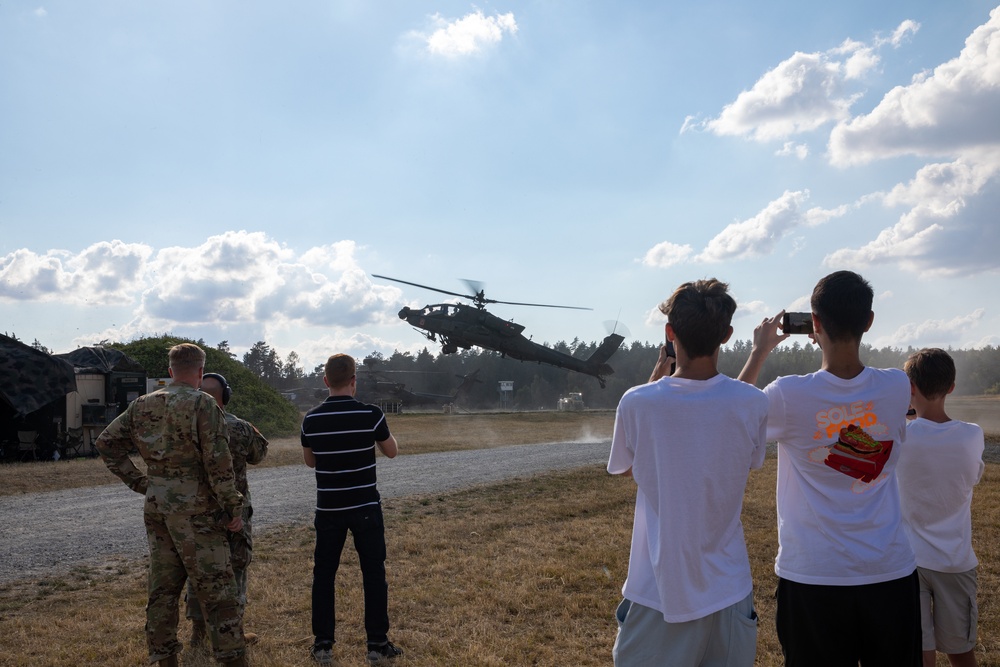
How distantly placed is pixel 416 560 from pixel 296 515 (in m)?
Answer: 3.29

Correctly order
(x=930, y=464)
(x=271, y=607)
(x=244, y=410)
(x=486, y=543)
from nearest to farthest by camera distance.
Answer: (x=930, y=464)
(x=271, y=607)
(x=486, y=543)
(x=244, y=410)

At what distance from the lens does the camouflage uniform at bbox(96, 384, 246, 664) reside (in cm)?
400

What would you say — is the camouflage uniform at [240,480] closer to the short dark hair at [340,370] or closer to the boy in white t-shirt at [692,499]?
the short dark hair at [340,370]

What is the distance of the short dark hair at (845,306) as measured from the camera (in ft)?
→ 8.91

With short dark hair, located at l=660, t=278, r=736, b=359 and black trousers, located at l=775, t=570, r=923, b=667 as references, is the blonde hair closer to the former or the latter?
short dark hair, located at l=660, t=278, r=736, b=359

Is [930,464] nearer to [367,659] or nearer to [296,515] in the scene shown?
[367,659]

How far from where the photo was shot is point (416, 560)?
7137mm

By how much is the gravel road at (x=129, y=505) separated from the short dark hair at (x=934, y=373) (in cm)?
755

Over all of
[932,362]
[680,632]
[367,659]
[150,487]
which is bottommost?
[367,659]

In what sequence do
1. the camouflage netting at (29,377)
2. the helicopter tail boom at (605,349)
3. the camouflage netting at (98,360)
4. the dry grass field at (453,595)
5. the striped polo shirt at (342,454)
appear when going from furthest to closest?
the helicopter tail boom at (605,349)
the camouflage netting at (98,360)
the camouflage netting at (29,377)
the dry grass field at (453,595)
the striped polo shirt at (342,454)

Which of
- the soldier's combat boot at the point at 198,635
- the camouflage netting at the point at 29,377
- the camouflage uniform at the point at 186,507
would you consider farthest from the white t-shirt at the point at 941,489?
the camouflage netting at the point at 29,377

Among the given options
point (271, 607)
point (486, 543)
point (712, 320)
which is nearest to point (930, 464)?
point (712, 320)

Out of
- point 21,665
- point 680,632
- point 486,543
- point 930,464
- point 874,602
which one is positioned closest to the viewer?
point 680,632

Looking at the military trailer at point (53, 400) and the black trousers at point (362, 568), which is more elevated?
the military trailer at point (53, 400)
